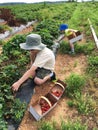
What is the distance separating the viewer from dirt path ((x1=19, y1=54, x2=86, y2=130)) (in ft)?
18.0

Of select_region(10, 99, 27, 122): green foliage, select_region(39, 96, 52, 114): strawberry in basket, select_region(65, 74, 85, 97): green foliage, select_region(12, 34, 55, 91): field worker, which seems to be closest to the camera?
select_region(10, 99, 27, 122): green foliage

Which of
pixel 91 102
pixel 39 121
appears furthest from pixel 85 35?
pixel 39 121

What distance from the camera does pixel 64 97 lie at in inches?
247

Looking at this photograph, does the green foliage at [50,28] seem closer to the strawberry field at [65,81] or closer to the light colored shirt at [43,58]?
the strawberry field at [65,81]

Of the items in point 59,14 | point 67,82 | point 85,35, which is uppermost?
point 67,82

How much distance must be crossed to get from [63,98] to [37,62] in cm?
87

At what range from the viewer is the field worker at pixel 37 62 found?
6.00 m

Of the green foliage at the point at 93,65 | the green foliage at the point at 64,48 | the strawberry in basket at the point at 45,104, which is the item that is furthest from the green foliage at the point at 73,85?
the green foliage at the point at 64,48

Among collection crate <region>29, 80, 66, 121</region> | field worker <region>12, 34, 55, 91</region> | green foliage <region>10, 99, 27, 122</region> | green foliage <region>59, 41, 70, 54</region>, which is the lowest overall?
green foliage <region>59, 41, 70, 54</region>

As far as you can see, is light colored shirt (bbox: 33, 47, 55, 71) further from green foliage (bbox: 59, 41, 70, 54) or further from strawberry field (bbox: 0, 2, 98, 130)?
green foliage (bbox: 59, 41, 70, 54)

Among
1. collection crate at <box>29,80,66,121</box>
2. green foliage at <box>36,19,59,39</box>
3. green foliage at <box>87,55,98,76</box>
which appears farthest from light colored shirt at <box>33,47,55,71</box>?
green foliage at <box>36,19,59,39</box>

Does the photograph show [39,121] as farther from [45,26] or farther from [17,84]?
[45,26]

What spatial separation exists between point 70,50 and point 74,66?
108 centimetres

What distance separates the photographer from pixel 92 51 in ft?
28.2
